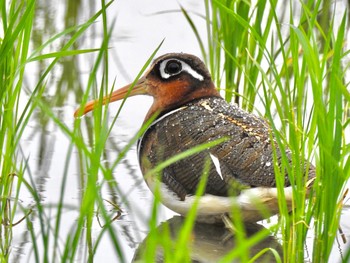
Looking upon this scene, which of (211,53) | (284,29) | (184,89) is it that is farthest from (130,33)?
(184,89)

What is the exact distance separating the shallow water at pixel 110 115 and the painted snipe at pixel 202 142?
0.61ft

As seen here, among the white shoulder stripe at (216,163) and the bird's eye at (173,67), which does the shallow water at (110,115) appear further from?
the bird's eye at (173,67)

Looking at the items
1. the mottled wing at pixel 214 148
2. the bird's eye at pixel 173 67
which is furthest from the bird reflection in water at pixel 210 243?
the bird's eye at pixel 173 67

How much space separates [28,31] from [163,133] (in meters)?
1.00

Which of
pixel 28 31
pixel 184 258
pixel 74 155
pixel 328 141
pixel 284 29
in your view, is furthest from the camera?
pixel 284 29

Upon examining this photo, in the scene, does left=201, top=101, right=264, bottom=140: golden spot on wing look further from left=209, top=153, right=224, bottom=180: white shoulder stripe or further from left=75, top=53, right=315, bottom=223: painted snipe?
left=209, top=153, right=224, bottom=180: white shoulder stripe

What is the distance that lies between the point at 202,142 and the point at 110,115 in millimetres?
1759

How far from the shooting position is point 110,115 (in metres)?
7.76

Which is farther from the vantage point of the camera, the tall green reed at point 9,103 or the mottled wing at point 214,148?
the mottled wing at point 214,148

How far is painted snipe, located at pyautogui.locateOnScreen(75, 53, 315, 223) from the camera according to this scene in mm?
5867

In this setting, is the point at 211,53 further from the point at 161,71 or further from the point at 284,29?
the point at 284,29

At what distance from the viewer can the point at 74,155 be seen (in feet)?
23.0

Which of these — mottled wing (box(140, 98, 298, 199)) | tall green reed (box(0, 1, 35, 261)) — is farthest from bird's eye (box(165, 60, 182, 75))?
tall green reed (box(0, 1, 35, 261))

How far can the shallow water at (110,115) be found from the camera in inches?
235
